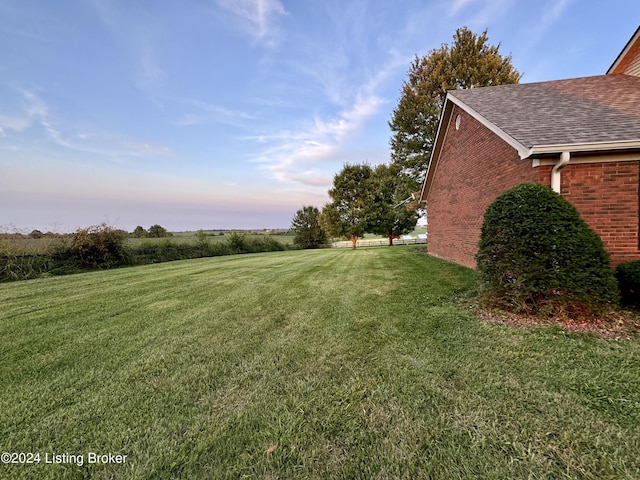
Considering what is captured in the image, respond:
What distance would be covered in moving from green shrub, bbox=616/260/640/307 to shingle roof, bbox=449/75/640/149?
87.6 inches

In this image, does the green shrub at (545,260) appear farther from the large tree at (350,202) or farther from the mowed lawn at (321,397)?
the large tree at (350,202)

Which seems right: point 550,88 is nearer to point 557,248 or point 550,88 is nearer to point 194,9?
point 557,248

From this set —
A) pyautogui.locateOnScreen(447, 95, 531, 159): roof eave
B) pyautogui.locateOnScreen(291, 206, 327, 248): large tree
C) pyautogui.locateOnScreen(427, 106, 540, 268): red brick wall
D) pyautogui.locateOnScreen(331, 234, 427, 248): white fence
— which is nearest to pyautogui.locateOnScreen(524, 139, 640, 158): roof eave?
pyautogui.locateOnScreen(447, 95, 531, 159): roof eave

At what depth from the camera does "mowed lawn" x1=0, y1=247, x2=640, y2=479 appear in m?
1.58

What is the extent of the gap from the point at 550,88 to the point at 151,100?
14584 mm

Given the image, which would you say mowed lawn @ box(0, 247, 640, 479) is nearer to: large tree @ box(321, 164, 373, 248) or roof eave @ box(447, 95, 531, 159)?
roof eave @ box(447, 95, 531, 159)

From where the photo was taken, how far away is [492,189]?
6.77 meters

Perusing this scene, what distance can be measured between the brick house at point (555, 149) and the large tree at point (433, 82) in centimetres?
708

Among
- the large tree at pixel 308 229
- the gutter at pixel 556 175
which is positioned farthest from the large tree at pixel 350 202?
the gutter at pixel 556 175

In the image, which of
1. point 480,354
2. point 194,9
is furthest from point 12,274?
point 480,354

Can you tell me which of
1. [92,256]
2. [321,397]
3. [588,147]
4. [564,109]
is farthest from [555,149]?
[92,256]

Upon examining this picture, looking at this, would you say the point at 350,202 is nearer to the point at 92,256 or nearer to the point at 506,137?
the point at 92,256

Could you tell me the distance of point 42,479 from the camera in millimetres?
1498

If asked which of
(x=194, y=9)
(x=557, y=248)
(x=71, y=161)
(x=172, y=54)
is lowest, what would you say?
(x=557, y=248)
